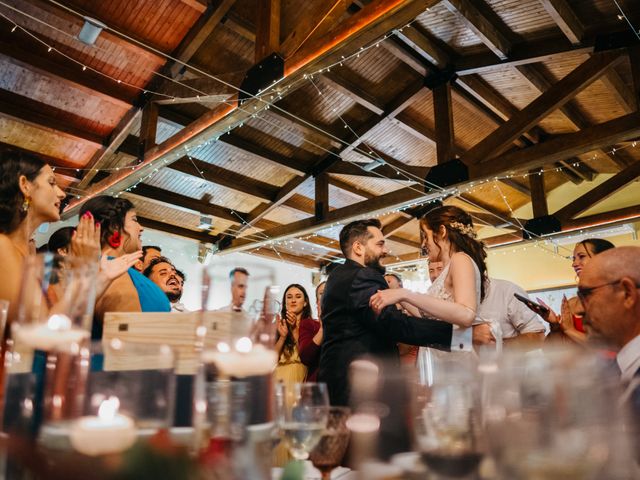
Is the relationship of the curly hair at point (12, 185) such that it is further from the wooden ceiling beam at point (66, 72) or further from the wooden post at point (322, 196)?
the wooden post at point (322, 196)

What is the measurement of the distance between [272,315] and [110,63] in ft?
15.1

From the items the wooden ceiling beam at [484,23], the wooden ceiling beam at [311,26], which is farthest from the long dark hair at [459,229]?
the wooden ceiling beam at [484,23]

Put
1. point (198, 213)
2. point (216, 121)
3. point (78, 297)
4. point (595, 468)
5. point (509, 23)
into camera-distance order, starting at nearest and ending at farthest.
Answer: point (595, 468)
point (78, 297)
point (216, 121)
point (509, 23)
point (198, 213)

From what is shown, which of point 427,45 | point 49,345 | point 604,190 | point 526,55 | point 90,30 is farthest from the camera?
point 604,190

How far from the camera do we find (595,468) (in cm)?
39

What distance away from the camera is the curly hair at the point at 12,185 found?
1399 mm

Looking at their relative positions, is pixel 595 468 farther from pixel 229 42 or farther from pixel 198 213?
pixel 198 213

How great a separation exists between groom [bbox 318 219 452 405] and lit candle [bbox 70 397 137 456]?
1.30 m

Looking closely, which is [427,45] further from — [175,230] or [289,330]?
[175,230]

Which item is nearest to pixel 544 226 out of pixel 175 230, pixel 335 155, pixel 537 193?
pixel 537 193

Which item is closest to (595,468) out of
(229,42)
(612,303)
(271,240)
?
(612,303)

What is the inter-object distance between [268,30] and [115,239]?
236 cm

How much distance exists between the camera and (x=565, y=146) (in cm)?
417

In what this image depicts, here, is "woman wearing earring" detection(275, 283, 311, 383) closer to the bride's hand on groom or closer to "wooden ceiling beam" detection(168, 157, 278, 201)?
the bride's hand on groom
